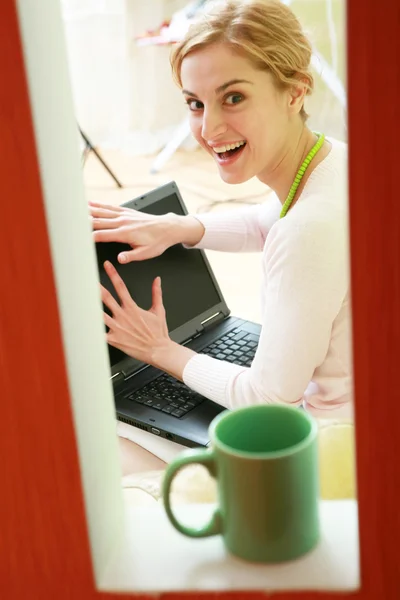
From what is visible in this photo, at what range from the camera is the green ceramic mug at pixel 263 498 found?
491 millimetres

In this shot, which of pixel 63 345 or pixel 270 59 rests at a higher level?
pixel 270 59

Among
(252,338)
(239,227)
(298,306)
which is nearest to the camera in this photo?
Result: (298,306)

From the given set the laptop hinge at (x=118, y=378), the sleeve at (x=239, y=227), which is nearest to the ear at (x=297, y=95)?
the sleeve at (x=239, y=227)

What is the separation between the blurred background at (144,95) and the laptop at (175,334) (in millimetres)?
1706

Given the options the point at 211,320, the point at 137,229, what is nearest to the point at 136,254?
the point at 137,229

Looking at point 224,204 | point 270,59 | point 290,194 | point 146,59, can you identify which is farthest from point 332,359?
point 146,59

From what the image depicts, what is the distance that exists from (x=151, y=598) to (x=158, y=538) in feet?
0.18

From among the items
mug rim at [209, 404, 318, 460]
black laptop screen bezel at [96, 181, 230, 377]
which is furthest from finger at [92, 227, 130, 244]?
mug rim at [209, 404, 318, 460]

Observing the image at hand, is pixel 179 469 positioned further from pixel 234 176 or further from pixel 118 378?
pixel 234 176

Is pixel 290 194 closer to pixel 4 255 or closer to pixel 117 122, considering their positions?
pixel 4 255

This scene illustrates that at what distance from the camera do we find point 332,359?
1135 mm

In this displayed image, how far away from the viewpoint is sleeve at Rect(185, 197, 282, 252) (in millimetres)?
1447

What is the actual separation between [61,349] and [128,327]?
75 cm

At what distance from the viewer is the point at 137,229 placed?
1250 mm
